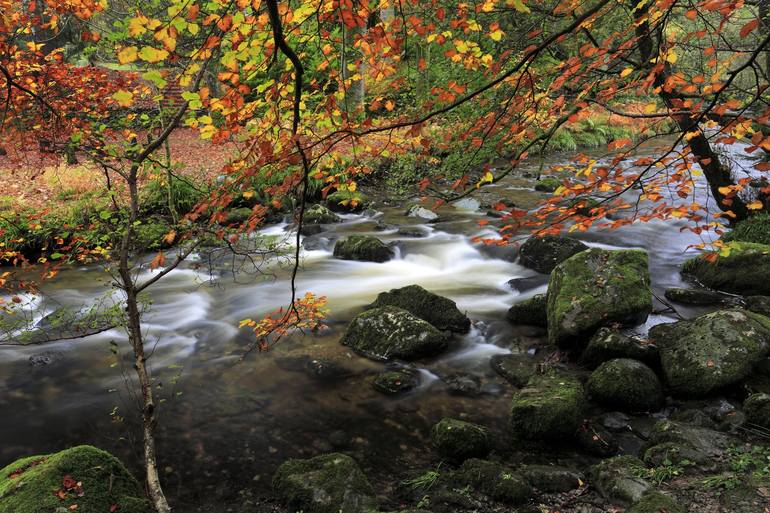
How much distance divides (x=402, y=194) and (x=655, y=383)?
10.4 m

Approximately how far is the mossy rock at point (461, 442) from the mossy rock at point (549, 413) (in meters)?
0.39

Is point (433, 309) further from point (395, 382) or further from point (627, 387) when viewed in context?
point (627, 387)

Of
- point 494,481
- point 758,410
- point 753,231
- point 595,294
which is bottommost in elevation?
point 494,481

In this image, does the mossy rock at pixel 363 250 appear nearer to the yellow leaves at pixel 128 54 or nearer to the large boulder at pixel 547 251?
the large boulder at pixel 547 251

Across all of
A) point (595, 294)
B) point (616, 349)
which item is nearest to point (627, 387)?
point (616, 349)

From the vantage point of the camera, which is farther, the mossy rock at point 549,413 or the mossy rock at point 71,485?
the mossy rock at point 549,413

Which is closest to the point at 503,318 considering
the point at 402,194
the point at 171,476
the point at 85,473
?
the point at 171,476

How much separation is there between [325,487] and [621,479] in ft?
7.31

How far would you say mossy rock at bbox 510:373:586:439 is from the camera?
4547 mm

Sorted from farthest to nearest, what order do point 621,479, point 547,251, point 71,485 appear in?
point 547,251 < point 621,479 < point 71,485

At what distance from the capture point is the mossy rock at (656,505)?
3.08 metres

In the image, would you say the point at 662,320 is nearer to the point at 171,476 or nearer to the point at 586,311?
the point at 586,311

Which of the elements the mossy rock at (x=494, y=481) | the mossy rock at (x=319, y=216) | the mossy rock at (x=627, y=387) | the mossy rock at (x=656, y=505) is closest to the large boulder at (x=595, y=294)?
the mossy rock at (x=627, y=387)

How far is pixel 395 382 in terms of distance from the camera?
5.79 metres
